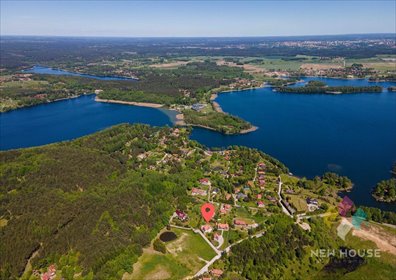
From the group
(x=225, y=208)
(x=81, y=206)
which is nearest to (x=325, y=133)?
(x=225, y=208)

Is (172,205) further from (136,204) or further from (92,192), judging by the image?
(92,192)

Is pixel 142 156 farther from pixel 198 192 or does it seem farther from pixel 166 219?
pixel 166 219

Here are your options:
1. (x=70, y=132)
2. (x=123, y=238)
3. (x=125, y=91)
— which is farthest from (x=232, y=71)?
(x=123, y=238)

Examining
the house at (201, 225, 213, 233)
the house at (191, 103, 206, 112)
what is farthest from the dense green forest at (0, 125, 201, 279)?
the house at (191, 103, 206, 112)

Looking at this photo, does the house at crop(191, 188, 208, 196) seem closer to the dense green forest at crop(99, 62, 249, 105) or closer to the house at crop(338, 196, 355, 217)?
the house at crop(338, 196, 355, 217)

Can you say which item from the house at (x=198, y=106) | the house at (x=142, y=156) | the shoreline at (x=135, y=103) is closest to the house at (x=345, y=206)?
the house at (x=142, y=156)

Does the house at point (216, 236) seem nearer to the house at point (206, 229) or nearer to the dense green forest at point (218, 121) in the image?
the house at point (206, 229)
